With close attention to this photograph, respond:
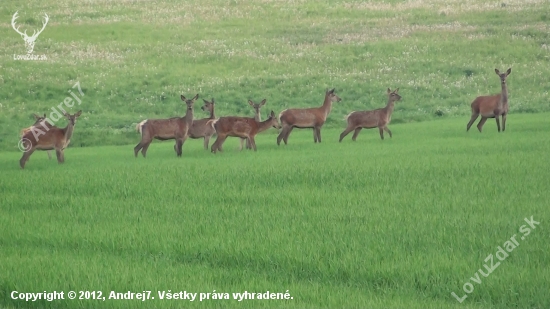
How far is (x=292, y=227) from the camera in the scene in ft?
36.9

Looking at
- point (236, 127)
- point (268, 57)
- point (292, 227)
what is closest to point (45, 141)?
point (236, 127)

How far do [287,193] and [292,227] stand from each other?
323 centimetres

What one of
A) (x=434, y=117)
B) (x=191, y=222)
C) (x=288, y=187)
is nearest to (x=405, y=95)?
(x=434, y=117)

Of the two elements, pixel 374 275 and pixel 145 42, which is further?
pixel 145 42

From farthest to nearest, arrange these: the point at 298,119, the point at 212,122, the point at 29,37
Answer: the point at 29,37, the point at 298,119, the point at 212,122

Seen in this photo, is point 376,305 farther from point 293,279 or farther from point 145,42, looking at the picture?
point 145,42

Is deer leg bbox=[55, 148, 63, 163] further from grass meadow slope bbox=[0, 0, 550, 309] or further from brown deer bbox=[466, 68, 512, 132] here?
brown deer bbox=[466, 68, 512, 132]

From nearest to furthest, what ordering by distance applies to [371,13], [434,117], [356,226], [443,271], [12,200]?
[443,271] → [356,226] → [12,200] → [434,117] → [371,13]

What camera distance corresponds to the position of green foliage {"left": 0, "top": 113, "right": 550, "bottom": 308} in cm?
846

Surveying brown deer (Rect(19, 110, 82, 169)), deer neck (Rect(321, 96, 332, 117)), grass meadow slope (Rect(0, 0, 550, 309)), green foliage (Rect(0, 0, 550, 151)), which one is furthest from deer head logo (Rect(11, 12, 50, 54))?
brown deer (Rect(19, 110, 82, 169))

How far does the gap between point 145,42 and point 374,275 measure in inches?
1660

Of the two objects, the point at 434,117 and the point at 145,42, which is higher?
the point at 145,42

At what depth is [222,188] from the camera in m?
15.4

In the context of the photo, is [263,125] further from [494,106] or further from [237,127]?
[494,106]
